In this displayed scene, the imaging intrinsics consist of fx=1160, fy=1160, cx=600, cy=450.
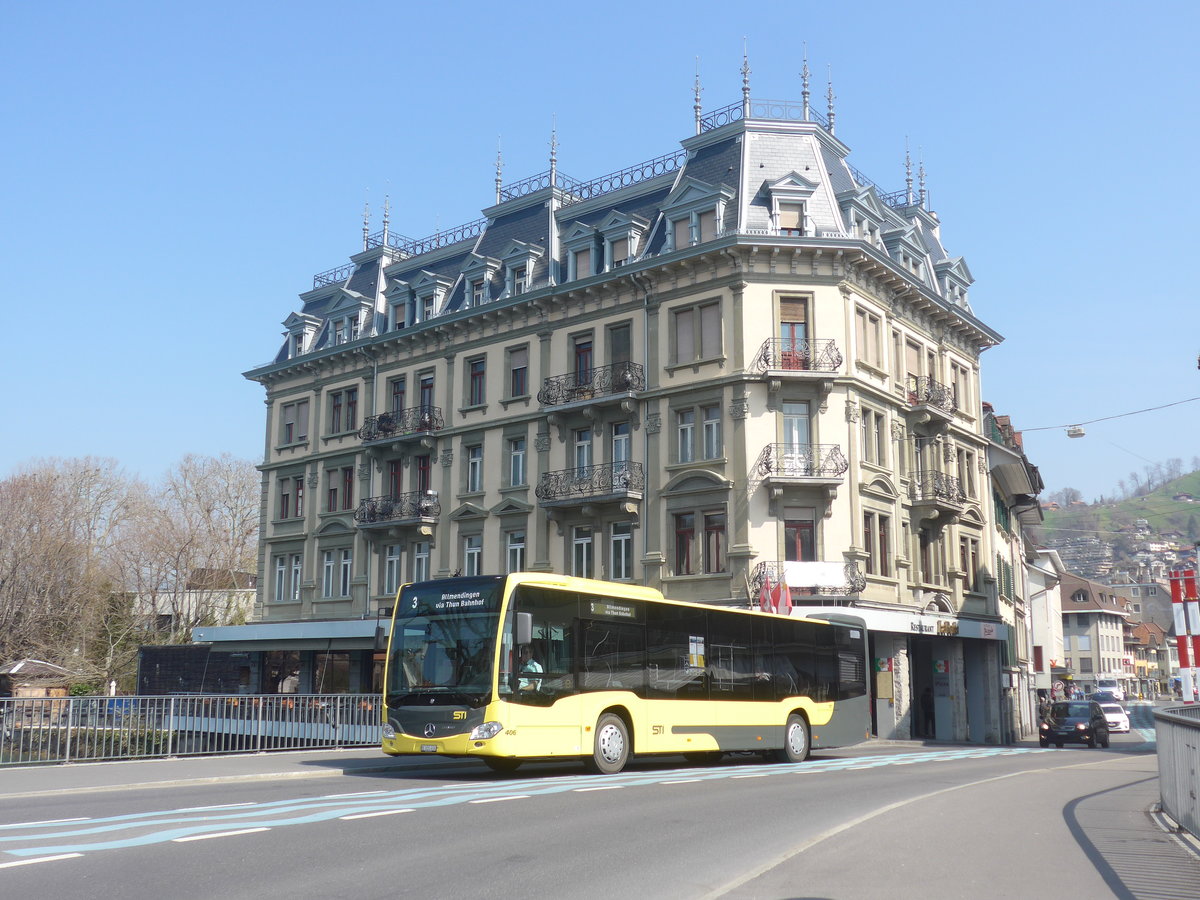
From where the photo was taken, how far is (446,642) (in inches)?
684

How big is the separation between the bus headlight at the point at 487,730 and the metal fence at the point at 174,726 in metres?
6.62

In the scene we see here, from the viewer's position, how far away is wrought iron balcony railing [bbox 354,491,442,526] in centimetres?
4138

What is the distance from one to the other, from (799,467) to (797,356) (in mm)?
3330

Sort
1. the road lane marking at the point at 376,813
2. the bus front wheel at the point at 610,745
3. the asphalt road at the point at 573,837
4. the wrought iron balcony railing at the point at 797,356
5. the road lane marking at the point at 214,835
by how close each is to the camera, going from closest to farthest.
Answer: the asphalt road at the point at 573,837, the road lane marking at the point at 214,835, the road lane marking at the point at 376,813, the bus front wheel at the point at 610,745, the wrought iron balcony railing at the point at 797,356

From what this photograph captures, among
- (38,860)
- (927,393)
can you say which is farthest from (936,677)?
(38,860)

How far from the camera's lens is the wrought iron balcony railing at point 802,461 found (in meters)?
33.2

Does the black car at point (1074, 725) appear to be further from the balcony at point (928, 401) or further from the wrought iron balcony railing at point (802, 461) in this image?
the wrought iron balcony railing at point (802, 461)

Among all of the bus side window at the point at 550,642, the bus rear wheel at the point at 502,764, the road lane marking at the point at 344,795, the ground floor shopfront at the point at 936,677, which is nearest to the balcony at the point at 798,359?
the ground floor shopfront at the point at 936,677

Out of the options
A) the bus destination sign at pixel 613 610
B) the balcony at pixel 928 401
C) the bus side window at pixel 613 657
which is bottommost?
the bus side window at pixel 613 657

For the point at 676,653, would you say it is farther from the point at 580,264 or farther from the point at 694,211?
the point at 580,264

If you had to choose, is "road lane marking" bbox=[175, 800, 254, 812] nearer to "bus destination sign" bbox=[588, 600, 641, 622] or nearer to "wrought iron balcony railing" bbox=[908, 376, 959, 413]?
"bus destination sign" bbox=[588, 600, 641, 622]

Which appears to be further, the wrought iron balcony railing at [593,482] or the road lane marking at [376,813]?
the wrought iron balcony railing at [593,482]

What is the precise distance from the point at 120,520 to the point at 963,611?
42.5m

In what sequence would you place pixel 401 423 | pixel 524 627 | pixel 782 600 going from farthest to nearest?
pixel 401 423
pixel 782 600
pixel 524 627
